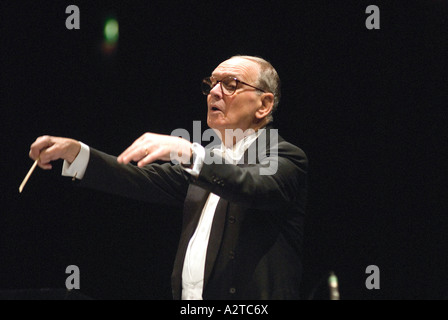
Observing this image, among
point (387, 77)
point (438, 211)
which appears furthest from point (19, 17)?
point (438, 211)

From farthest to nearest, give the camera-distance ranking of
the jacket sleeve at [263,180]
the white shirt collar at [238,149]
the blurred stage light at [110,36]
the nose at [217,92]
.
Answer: the blurred stage light at [110,36]
the nose at [217,92]
the white shirt collar at [238,149]
the jacket sleeve at [263,180]

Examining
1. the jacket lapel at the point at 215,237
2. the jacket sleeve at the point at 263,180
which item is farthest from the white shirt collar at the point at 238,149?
the jacket lapel at the point at 215,237

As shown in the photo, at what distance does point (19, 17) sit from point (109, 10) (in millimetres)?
487

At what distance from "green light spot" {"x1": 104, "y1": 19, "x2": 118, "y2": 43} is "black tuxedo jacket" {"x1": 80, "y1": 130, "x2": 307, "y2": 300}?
1135 millimetres

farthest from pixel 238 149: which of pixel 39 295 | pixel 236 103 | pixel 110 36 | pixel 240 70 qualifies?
pixel 110 36

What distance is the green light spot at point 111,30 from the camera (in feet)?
9.15

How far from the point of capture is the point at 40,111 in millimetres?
2715

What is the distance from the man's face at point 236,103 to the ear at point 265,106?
0.05ft

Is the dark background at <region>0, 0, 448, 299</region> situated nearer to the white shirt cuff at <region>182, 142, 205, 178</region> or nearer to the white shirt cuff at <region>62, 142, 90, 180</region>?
the white shirt cuff at <region>62, 142, 90, 180</region>

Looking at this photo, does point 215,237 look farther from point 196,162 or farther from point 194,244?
point 196,162

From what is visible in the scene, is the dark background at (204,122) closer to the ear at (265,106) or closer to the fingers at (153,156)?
the ear at (265,106)

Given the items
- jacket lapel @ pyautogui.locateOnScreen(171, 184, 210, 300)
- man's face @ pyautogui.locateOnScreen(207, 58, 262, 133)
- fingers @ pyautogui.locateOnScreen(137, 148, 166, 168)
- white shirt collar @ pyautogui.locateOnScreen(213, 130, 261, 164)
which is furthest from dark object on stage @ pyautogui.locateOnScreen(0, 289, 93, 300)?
man's face @ pyautogui.locateOnScreen(207, 58, 262, 133)

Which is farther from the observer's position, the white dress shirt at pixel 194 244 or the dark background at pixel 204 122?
the dark background at pixel 204 122

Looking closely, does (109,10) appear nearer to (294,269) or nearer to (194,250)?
(194,250)
